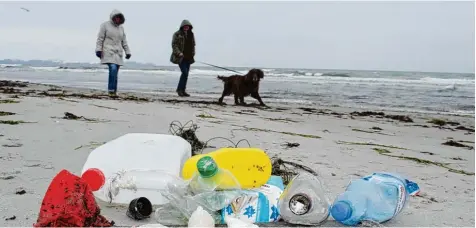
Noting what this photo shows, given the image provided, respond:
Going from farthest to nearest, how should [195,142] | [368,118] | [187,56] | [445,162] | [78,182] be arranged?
[187,56] → [368,118] → [445,162] → [195,142] → [78,182]

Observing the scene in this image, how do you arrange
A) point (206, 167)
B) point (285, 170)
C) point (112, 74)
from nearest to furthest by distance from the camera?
point (206, 167)
point (285, 170)
point (112, 74)

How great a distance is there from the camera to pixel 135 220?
7.15 feet

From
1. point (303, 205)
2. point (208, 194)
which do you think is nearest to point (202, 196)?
point (208, 194)

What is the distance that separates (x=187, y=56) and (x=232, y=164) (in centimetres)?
812

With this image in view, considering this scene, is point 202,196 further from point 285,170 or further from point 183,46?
point 183,46

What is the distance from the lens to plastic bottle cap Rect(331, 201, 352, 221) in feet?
7.10

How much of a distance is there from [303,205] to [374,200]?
37cm

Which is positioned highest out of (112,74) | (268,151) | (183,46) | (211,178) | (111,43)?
(183,46)

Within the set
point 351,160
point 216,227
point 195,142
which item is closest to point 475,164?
point 351,160

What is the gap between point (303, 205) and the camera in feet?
7.17

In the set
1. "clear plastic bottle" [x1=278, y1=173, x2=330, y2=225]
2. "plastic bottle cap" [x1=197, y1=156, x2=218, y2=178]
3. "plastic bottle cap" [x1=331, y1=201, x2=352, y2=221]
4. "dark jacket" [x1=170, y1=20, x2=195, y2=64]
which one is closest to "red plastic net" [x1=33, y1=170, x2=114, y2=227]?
"plastic bottle cap" [x1=197, y1=156, x2=218, y2=178]

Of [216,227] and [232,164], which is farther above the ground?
[232,164]

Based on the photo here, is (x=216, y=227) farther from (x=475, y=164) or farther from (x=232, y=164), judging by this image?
(x=475, y=164)

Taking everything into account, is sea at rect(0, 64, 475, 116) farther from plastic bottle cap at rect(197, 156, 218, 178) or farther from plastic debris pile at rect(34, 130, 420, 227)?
plastic bottle cap at rect(197, 156, 218, 178)
